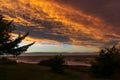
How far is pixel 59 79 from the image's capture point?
4916 cm

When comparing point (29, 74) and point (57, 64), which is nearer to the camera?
point (29, 74)

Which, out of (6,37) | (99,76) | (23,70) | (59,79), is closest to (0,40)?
(6,37)

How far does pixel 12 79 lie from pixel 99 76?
1488cm

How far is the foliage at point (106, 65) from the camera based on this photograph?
5756 cm

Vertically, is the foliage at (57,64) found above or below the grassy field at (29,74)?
above

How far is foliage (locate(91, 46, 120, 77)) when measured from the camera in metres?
57.6

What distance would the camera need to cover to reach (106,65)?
57.6m

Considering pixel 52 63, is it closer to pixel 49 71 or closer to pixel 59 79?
pixel 49 71

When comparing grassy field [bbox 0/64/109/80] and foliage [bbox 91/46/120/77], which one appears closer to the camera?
grassy field [bbox 0/64/109/80]

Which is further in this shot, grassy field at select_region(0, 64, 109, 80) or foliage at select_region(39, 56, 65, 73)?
foliage at select_region(39, 56, 65, 73)

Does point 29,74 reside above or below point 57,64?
below

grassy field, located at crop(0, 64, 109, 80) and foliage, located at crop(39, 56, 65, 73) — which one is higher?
foliage, located at crop(39, 56, 65, 73)

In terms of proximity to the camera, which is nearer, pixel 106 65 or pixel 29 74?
pixel 29 74

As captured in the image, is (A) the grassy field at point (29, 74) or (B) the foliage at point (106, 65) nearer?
(A) the grassy field at point (29, 74)
